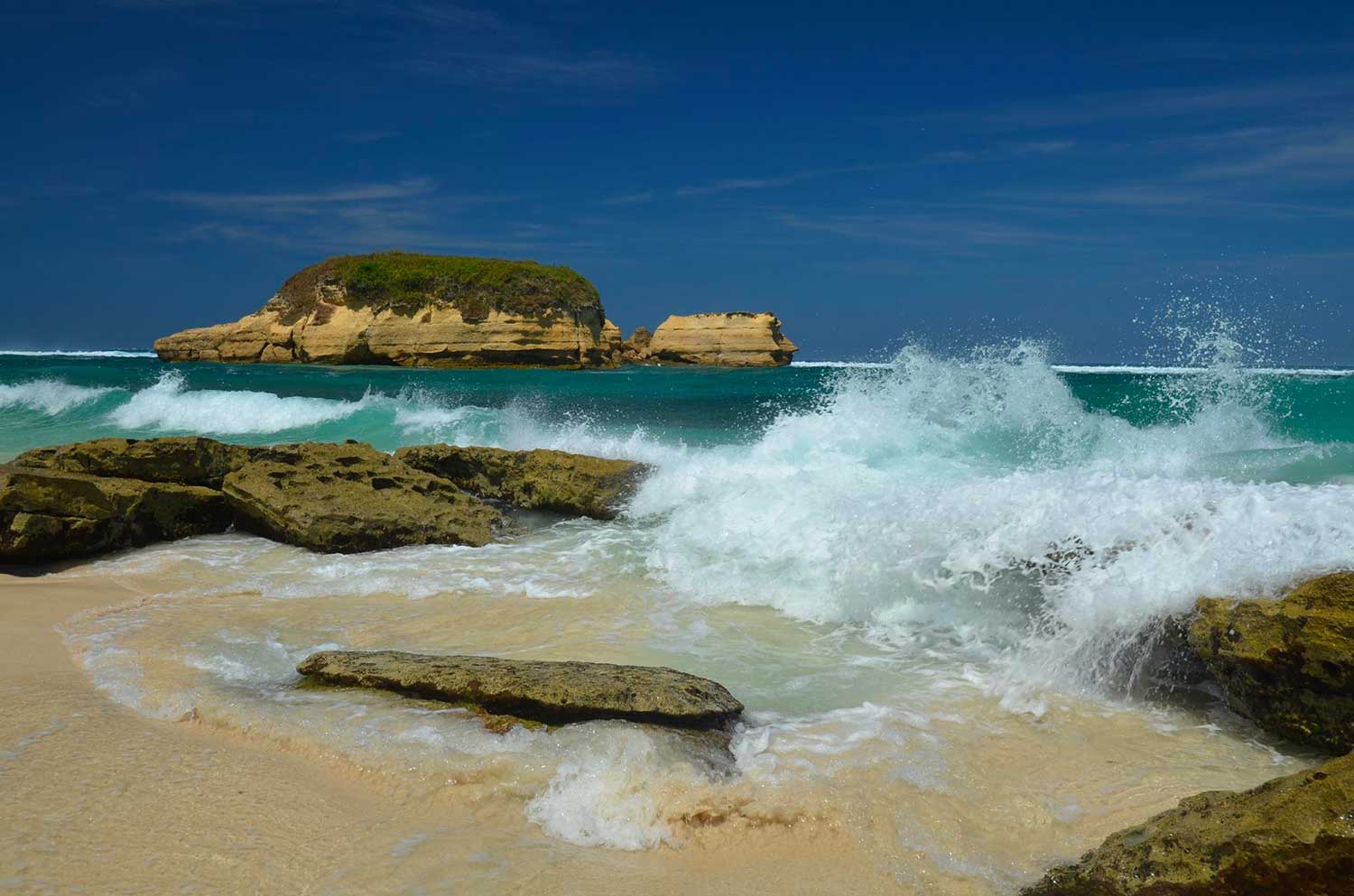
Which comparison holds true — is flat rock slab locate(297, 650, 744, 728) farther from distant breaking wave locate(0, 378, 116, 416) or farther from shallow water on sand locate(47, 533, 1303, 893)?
distant breaking wave locate(0, 378, 116, 416)

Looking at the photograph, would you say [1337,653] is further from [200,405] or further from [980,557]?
[200,405]

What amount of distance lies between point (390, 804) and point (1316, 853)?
2.57m

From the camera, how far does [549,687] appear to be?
11.4 feet

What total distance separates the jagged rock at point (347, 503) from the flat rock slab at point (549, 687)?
3.59 metres

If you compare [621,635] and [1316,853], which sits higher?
[1316,853]

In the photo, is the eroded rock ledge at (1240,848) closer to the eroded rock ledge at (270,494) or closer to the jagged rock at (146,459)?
the eroded rock ledge at (270,494)

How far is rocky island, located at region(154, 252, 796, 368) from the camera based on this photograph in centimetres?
4234

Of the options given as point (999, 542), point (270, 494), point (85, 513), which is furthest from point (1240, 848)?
point (85, 513)

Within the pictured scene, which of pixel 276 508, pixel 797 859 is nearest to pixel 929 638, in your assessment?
pixel 797 859

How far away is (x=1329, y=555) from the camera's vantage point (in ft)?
13.4

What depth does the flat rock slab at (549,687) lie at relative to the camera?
339cm

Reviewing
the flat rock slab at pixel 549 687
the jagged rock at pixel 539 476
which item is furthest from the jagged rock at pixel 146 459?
the flat rock slab at pixel 549 687

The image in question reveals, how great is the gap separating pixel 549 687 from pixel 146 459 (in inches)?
258

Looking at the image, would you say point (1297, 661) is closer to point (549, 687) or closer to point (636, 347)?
point (549, 687)
